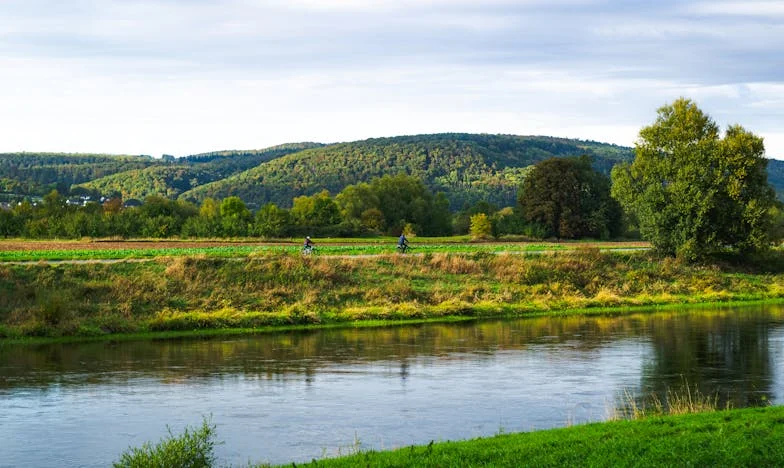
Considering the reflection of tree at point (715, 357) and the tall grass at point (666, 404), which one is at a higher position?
the tall grass at point (666, 404)

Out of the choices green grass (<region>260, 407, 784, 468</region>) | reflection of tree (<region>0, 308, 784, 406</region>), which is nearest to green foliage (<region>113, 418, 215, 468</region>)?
green grass (<region>260, 407, 784, 468</region>)

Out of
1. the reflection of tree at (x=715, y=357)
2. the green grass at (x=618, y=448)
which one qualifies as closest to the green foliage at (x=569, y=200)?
the reflection of tree at (x=715, y=357)

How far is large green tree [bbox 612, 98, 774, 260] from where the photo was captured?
62.0 metres

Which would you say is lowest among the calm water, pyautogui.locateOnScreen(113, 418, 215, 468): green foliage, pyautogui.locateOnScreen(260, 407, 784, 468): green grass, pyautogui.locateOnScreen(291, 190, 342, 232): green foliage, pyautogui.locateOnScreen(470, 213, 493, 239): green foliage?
the calm water

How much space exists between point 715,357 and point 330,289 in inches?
848

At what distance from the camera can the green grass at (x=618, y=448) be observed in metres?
14.6

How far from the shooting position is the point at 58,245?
7031 centimetres

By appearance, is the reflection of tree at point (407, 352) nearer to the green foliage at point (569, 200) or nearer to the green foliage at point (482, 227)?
the green foliage at point (569, 200)

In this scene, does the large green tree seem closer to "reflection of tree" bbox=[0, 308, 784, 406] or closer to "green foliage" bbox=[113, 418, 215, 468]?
"reflection of tree" bbox=[0, 308, 784, 406]

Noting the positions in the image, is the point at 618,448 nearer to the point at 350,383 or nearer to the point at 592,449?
the point at 592,449

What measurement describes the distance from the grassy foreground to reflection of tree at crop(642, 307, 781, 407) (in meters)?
6.44

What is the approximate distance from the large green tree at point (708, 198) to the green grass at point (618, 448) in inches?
1845

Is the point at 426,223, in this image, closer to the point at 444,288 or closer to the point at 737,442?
the point at 444,288

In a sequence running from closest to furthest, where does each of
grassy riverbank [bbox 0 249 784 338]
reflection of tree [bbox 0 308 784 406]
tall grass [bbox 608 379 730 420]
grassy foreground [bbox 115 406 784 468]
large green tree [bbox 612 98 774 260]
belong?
1. grassy foreground [bbox 115 406 784 468]
2. tall grass [bbox 608 379 730 420]
3. reflection of tree [bbox 0 308 784 406]
4. grassy riverbank [bbox 0 249 784 338]
5. large green tree [bbox 612 98 774 260]
